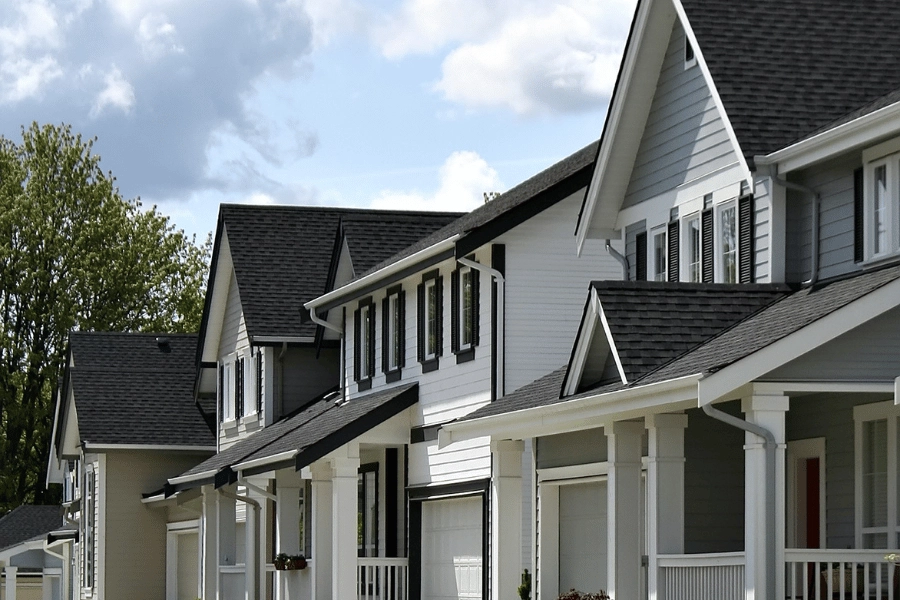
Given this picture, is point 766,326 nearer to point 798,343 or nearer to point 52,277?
point 798,343

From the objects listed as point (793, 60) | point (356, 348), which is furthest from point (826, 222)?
point (356, 348)

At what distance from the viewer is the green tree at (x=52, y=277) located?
63344 millimetres

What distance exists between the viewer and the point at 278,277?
39.4m

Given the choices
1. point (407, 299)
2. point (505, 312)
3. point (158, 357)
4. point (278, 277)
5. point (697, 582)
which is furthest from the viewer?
point (158, 357)

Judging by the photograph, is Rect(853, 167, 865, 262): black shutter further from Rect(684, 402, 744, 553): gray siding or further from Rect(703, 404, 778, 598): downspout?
Rect(703, 404, 778, 598): downspout

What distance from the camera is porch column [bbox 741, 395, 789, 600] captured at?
1576cm

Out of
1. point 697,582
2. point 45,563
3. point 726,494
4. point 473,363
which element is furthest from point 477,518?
point 45,563

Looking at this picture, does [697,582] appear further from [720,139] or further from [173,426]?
[173,426]

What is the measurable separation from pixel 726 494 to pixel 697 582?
8.97ft

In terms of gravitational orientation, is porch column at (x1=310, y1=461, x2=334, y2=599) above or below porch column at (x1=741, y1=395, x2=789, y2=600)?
below

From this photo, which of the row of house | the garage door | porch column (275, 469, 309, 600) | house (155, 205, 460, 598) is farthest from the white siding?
porch column (275, 469, 309, 600)

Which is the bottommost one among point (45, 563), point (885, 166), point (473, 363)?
point (45, 563)

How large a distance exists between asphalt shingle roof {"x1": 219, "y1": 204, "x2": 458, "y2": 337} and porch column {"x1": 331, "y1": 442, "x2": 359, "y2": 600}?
9.49 meters

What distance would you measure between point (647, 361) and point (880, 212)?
9.94ft
